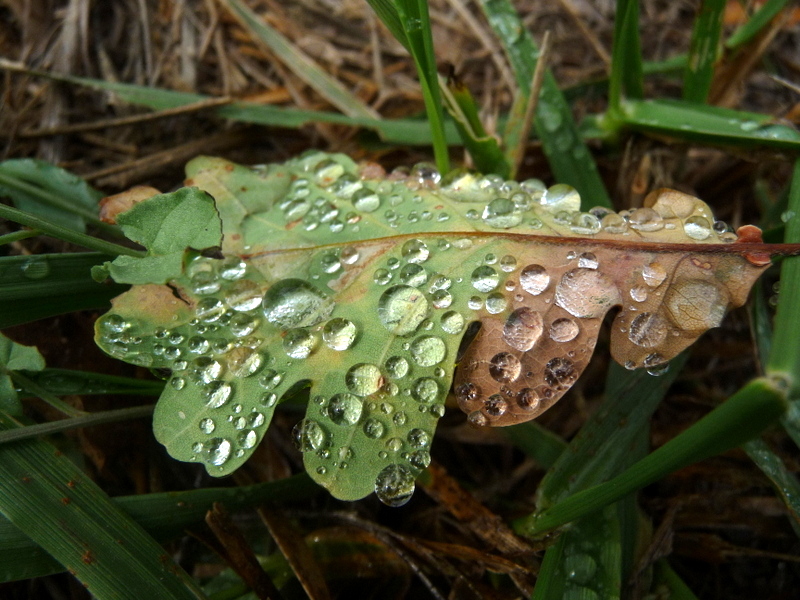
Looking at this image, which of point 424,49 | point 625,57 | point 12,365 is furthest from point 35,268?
point 625,57

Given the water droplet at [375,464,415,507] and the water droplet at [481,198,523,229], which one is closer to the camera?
the water droplet at [375,464,415,507]

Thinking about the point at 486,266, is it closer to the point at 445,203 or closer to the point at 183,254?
the point at 445,203

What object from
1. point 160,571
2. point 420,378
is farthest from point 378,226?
point 160,571

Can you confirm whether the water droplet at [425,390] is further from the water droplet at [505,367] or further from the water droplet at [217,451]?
the water droplet at [217,451]

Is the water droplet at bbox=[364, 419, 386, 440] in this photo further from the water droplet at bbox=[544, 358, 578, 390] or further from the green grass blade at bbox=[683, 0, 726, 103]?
the green grass blade at bbox=[683, 0, 726, 103]

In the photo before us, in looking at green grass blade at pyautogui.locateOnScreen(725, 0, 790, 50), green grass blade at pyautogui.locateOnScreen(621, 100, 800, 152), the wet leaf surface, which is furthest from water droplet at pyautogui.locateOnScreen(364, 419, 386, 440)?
green grass blade at pyautogui.locateOnScreen(725, 0, 790, 50)

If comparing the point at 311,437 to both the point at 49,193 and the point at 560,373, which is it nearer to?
the point at 560,373
